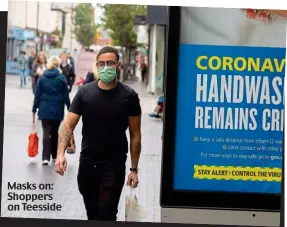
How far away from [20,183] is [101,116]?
2.43 ft

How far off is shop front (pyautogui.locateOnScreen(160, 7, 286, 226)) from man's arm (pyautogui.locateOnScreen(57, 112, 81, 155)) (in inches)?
25.4

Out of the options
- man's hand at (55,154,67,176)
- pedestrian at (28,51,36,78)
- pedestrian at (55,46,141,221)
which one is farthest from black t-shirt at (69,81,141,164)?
pedestrian at (28,51,36,78)

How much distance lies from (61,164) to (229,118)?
1.19 m

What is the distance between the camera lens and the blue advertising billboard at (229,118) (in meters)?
5.58

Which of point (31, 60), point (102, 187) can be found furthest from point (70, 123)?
point (31, 60)

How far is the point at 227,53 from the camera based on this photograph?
219 inches

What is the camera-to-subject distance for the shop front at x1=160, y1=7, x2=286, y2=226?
5574 millimetres

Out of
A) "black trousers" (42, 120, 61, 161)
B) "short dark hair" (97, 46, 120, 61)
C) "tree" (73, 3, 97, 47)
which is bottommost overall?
"black trousers" (42, 120, 61, 161)

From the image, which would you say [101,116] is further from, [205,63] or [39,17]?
[39,17]

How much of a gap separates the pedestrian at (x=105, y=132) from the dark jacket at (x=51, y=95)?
0.91 m

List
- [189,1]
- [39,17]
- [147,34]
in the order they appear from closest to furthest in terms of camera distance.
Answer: [189,1] < [39,17] < [147,34]

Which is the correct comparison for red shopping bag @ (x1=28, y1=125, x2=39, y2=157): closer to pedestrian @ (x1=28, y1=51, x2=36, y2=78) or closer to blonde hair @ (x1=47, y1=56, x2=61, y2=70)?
blonde hair @ (x1=47, y1=56, x2=61, y2=70)

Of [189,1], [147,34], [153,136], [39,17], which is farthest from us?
[147,34]

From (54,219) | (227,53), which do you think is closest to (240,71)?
(227,53)
